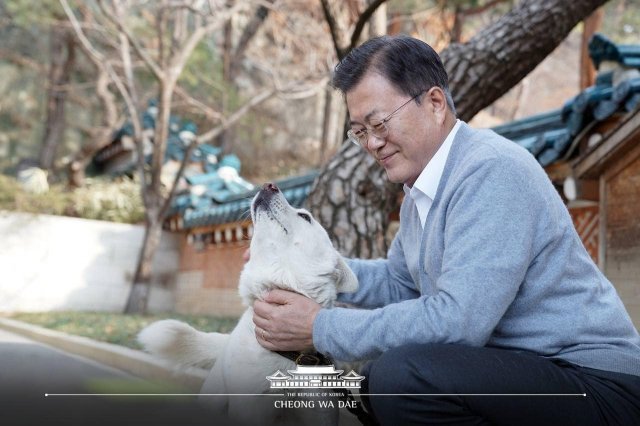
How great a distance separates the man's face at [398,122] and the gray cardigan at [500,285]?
75 mm

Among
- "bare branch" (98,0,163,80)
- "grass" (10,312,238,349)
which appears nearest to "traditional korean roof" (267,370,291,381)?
"grass" (10,312,238,349)

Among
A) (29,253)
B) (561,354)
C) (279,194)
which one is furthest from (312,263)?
(29,253)

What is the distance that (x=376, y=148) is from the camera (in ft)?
4.38

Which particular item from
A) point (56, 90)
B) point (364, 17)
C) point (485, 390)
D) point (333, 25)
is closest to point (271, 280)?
point (485, 390)

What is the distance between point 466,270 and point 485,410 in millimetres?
276

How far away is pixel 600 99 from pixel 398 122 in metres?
1.79

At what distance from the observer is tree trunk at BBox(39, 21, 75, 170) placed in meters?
7.09

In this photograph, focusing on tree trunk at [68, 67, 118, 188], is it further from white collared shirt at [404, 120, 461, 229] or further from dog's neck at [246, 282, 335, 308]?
white collared shirt at [404, 120, 461, 229]

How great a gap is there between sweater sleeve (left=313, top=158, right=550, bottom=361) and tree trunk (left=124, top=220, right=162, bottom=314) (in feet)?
15.4

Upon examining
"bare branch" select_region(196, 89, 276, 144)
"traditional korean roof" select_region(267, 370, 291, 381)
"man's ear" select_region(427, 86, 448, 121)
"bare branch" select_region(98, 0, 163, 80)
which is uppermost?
"bare branch" select_region(98, 0, 163, 80)

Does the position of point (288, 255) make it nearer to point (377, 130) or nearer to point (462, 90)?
point (377, 130)

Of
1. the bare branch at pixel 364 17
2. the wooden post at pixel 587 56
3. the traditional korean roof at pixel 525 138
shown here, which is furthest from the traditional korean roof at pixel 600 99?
the wooden post at pixel 587 56

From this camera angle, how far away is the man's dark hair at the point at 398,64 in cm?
125

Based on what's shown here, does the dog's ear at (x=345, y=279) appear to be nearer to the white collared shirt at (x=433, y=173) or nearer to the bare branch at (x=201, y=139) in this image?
the white collared shirt at (x=433, y=173)
